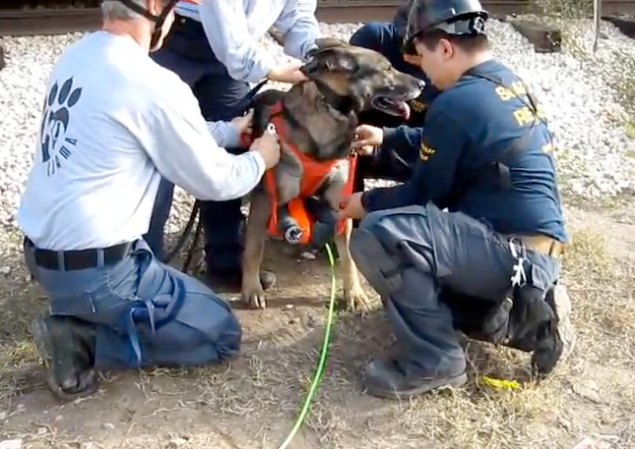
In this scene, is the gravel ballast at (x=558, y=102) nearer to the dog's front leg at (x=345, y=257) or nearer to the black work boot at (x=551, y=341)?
the dog's front leg at (x=345, y=257)

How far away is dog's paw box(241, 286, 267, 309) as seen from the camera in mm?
4152

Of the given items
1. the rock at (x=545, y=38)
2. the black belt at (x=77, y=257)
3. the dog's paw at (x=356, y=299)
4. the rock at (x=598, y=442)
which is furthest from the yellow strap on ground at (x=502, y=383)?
the rock at (x=545, y=38)

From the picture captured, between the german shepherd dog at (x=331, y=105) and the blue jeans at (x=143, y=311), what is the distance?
0.65 meters

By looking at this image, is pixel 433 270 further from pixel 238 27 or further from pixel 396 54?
pixel 396 54

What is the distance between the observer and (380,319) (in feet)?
13.3

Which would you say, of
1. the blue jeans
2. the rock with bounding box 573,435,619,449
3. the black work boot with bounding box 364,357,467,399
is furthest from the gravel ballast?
the rock with bounding box 573,435,619,449

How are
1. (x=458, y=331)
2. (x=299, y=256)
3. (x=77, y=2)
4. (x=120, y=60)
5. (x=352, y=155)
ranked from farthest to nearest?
(x=77, y=2) → (x=299, y=256) → (x=352, y=155) → (x=458, y=331) → (x=120, y=60)

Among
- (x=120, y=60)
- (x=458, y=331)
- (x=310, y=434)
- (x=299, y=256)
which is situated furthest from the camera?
(x=299, y=256)

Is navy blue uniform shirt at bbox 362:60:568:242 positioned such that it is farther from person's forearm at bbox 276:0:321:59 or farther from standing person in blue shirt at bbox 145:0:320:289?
person's forearm at bbox 276:0:321:59

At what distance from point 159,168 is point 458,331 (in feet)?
4.28

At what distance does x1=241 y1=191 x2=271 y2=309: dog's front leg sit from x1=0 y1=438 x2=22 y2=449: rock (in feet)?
4.15

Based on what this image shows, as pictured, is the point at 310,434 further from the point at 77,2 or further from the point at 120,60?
the point at 77,2

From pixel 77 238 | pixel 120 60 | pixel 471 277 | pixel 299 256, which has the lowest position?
pixel 299 256

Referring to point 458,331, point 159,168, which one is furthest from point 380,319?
point 159,168
